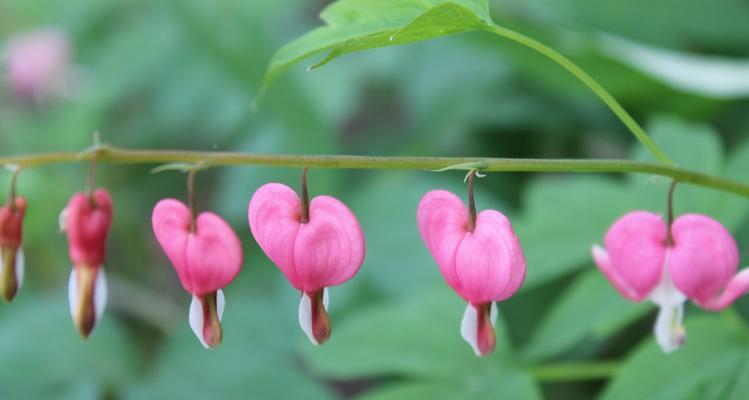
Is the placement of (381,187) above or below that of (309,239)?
above

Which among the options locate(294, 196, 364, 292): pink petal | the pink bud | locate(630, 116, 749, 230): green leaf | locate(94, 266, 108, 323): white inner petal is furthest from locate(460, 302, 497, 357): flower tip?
the pink bud

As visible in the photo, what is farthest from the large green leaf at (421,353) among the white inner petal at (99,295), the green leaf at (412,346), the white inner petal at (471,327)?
the white inner petal at (99,295)

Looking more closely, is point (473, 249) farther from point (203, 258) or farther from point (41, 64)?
point (41, 64)

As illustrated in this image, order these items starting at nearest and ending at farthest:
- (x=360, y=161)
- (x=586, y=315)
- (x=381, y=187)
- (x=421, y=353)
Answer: (x=360, y=161) → (x=586, y=315) → (x=421, y=353) → (x=381, y=187)

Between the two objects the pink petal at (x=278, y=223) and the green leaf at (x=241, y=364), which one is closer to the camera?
the pink petal at (x=278, y=223)

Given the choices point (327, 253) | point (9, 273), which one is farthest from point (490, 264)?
point (9, 273)

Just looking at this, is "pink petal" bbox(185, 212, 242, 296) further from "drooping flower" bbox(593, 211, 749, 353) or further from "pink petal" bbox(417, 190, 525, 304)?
"drooping flower" bbox(593, 211, 749, 353)

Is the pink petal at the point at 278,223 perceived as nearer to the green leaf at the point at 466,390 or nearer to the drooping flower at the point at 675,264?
the drooping flower at the point at 675,264
